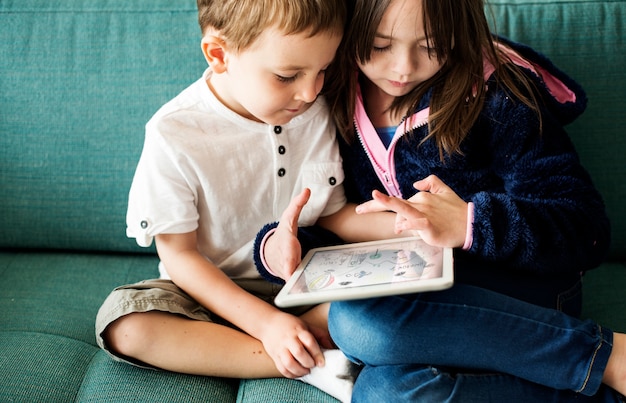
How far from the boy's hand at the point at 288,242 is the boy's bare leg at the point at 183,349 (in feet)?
0.45

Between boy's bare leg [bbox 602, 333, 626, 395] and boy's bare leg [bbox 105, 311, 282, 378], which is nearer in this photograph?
boy's bare leg [bbox 602, 333, 626, 395]

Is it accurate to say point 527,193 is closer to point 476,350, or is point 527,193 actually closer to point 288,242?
point 476,350

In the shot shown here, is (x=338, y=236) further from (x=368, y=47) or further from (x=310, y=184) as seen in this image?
(x=368, y=47)

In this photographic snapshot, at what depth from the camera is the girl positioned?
1.10 meters

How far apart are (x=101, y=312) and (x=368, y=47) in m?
0.62

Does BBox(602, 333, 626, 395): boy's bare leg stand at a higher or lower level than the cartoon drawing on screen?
lower

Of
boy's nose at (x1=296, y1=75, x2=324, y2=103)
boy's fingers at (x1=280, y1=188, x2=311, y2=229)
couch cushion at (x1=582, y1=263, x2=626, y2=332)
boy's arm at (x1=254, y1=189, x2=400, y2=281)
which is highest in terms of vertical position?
boy's nose at (x1=296, y1=75, x2=324, y2=103)

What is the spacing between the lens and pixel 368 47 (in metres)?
1.18

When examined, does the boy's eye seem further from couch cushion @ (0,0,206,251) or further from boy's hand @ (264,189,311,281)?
couch cushion @ (0,0,206,251)

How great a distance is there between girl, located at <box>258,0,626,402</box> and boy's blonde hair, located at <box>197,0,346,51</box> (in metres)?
0.06

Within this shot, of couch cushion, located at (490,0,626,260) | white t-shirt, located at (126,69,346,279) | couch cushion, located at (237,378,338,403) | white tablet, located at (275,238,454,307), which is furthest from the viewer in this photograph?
couch cushion, located at (490,0,626,260)

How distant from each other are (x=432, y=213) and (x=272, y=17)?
0.38 metres

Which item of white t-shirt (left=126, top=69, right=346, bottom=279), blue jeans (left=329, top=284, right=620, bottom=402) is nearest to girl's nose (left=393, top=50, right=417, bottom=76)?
white t-shirt (left=126, top=69, right=346, bottom=279)

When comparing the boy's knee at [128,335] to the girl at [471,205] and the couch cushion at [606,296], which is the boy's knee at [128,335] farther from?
the couch cushion at [606,296]
